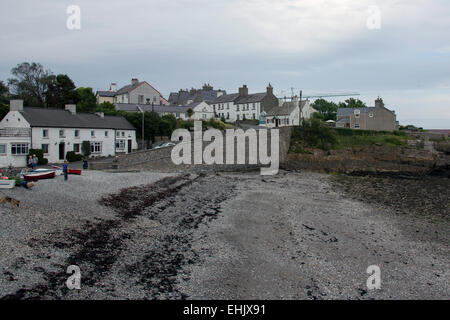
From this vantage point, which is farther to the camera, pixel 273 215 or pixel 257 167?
pixel 257 167

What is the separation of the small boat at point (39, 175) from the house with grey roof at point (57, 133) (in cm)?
1280

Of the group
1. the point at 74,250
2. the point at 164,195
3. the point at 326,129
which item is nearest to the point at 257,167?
the point at 326,129

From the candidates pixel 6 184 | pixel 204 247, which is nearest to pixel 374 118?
pixel 204 247

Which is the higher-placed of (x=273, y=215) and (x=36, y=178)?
(x=36, y=178)

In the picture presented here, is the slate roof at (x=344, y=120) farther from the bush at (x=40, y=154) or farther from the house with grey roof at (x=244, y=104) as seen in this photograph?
the bush at (x=40, y=154)

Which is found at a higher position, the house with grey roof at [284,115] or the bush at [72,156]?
the house with grey roof at [284,115]

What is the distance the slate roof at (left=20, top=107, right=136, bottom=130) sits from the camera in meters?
34.8

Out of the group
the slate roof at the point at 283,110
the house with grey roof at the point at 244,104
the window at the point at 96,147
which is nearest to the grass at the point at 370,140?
the slate roof at the point at 283,110

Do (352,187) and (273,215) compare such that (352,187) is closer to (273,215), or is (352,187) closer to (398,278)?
(273,215)
